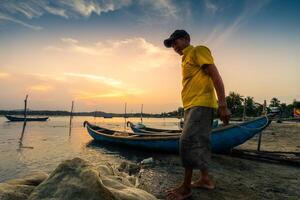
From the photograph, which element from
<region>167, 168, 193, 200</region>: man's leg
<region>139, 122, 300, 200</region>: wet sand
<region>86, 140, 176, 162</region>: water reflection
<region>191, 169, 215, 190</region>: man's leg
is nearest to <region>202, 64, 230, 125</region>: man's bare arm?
→ <region>167, 168, 193, 200</region>: man's leg

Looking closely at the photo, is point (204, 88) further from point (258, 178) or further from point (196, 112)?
point (258, 178)

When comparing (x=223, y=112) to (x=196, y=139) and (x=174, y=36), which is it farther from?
(x=174, y=36)

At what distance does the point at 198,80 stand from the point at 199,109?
446 millimetres

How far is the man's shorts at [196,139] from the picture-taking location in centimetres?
386

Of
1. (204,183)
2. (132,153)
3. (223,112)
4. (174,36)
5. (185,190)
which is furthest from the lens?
(132,153)

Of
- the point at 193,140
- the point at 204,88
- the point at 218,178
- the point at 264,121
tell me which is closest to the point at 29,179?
the point at 193,140

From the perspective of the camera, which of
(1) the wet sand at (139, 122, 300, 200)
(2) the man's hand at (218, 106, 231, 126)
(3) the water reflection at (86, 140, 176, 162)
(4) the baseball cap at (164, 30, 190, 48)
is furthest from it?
(3) the water reflection at (86, 140, 176, 162)

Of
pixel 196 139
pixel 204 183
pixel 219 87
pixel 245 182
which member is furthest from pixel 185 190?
pixel 245 182

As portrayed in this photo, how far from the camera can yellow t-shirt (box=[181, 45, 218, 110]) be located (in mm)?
3816

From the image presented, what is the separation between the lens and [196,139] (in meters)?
3.86

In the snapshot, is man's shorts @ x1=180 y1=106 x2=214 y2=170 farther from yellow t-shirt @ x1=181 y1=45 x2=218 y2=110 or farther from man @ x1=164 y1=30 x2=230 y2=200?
yellow t-shirt @ x1=181 y1=45 x2=218 y2=110

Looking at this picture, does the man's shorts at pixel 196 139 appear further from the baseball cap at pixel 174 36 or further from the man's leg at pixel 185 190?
the baseball cap at pixel 174 36

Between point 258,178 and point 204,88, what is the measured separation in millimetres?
3121

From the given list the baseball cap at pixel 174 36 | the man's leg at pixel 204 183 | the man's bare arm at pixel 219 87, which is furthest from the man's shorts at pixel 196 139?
the baseball cap at pixel 174 36
